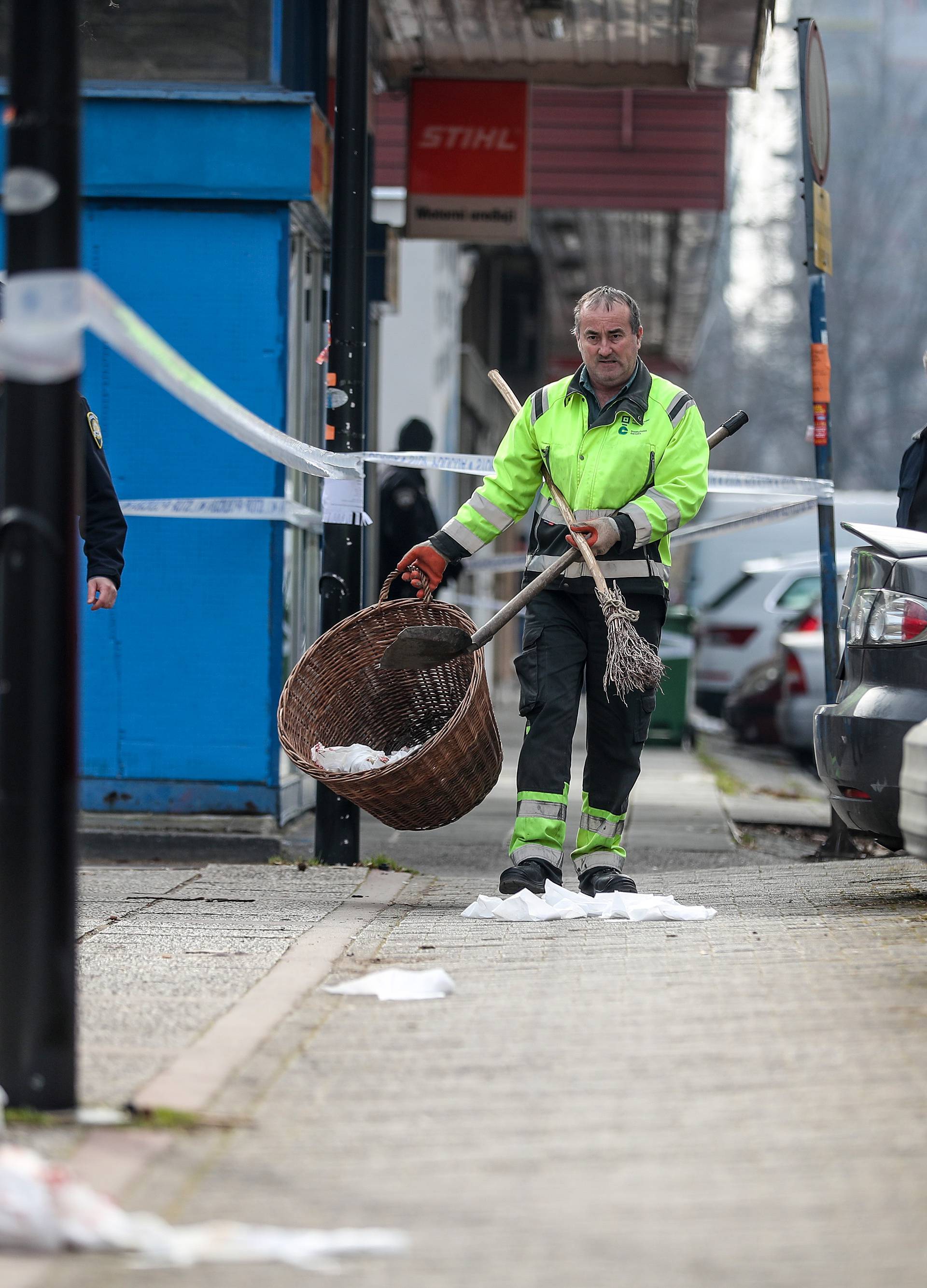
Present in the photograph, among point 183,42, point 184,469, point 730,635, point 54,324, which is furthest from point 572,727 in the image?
point 730,635

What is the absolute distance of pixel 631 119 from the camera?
13.4m

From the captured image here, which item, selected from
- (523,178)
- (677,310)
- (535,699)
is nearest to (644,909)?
(535,699)

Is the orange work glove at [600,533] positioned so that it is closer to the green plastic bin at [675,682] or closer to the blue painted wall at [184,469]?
the blue painted wall at [184,469]

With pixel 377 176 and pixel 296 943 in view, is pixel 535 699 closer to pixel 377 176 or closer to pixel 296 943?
pixel 296 943

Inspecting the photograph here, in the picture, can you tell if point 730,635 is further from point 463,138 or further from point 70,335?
point 70,335

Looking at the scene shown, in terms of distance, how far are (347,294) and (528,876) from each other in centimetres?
220

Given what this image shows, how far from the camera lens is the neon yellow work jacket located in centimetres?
581

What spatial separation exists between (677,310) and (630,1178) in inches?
687

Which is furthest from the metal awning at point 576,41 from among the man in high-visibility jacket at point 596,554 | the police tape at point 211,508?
the man in high-visibility jacket at point 596,554

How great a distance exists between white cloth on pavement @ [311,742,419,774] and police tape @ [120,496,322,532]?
1.35 metres

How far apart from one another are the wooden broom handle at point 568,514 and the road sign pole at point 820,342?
1684mm

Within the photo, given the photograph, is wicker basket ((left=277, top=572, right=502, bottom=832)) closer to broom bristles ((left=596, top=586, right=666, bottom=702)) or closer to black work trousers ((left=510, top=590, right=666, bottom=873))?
black work trousers ((left=510, top=590, right=666, bottom=873))

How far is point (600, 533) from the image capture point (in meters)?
5.64

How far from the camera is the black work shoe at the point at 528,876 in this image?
225 inches
